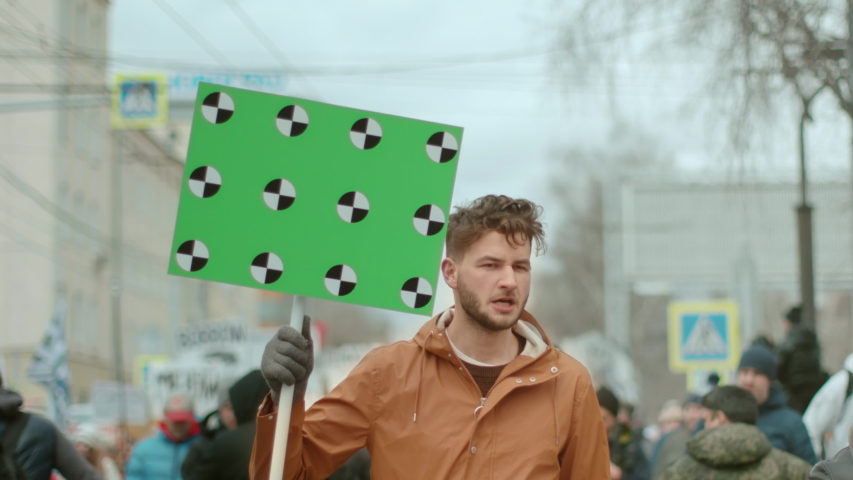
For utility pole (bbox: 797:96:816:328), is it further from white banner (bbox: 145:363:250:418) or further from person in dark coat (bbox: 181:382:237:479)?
white banner (bbox: 145:363:250:418)

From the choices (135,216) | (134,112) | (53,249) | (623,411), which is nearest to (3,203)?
(53,249)

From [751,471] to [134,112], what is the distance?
14.7 meters

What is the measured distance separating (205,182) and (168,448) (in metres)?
5.37

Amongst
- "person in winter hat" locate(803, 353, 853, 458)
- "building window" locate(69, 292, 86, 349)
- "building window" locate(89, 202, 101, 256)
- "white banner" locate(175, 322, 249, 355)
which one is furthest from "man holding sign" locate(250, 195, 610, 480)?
"building window" locate(89, 202, 101, 256)

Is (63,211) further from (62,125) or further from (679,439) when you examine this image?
(679,439)

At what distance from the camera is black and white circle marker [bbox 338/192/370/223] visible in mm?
4082

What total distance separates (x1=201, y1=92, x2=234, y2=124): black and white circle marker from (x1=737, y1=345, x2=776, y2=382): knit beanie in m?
4.54

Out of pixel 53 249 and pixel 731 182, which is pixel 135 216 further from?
pixel 731 182

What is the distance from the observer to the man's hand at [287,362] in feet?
12.0

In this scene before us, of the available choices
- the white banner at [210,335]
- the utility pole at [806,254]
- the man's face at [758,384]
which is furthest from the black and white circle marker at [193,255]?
the white banner at [210,335]

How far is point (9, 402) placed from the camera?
568 centimetres

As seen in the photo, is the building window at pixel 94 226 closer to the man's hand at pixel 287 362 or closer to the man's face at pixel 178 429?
the man's face at pixel 178 429

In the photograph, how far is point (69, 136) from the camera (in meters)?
31.7

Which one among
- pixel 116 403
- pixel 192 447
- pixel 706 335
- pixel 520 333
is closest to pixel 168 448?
pixel 192 447
